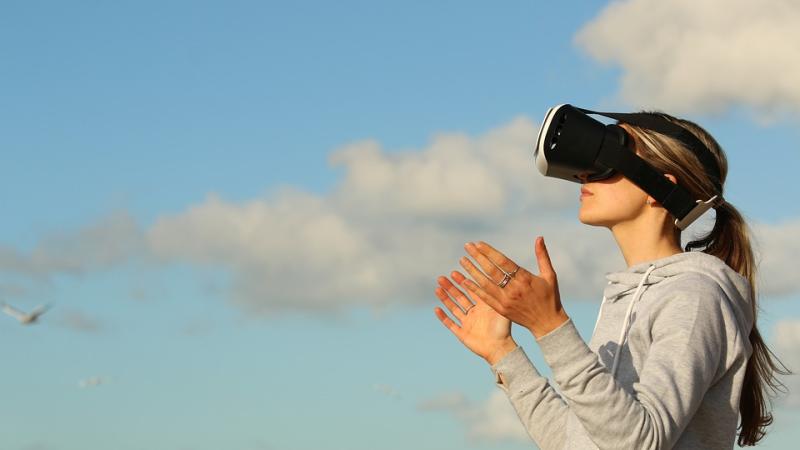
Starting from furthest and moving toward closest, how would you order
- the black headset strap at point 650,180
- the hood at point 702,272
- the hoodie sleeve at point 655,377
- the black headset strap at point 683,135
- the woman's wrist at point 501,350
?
the woman's wrist at point 501,350 < the black headset strap at point 683,135 < the black headset strap at point 650,180 < the hood at point 702,272 < the hoodie sleeve at point 655,377

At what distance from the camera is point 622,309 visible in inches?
227

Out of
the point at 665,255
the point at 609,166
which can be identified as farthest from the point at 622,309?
the point at 609,166

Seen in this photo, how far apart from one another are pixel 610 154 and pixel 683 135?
43cm

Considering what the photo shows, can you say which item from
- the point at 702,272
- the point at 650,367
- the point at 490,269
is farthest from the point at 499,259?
the point at 702,272

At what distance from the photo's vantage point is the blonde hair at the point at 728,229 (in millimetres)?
5867

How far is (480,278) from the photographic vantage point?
16.0 ft

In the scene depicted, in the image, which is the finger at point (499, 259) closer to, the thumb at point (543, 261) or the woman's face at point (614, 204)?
the thumb at point (543, 261)

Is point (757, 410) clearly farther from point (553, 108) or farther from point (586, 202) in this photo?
point (553, 108)

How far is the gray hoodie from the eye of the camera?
15.6 feet

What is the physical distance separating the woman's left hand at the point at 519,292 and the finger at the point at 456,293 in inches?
52.4

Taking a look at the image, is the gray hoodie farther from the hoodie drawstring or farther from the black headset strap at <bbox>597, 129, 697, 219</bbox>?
the black headset strap at <bbox>597, 129, 697, 219</bbox>

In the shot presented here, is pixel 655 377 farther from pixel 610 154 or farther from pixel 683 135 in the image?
pixel 683 135

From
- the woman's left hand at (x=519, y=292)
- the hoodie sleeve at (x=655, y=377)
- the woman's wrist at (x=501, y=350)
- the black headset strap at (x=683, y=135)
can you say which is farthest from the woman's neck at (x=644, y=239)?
the woman's left hand at (x=519, y=292)

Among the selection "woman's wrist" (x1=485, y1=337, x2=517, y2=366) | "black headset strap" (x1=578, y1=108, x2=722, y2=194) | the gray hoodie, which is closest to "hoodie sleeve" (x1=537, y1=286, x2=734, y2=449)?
the gray hoodie
